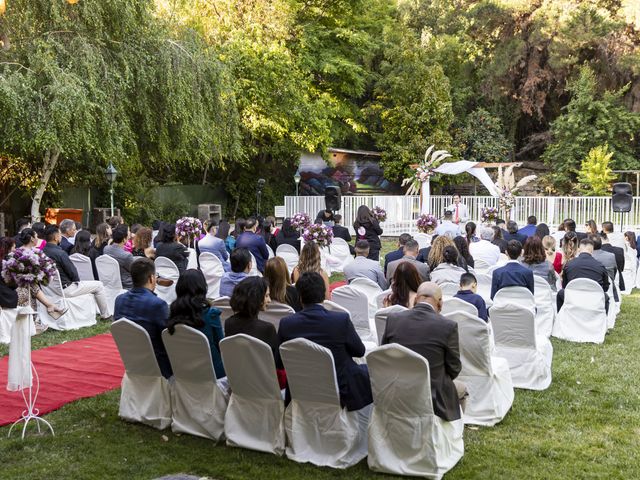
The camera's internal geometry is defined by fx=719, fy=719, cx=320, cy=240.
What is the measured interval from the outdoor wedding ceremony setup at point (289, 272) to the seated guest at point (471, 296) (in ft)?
0.07

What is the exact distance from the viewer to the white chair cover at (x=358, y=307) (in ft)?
26.4

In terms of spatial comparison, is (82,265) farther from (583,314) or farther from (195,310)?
(583,314)

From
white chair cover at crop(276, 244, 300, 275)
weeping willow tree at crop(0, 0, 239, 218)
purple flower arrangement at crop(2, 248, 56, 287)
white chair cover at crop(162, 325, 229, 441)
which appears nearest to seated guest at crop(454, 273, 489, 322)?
white chair cover at crop(162, 325, 229, 441)

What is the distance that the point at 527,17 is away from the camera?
3275 centimetres

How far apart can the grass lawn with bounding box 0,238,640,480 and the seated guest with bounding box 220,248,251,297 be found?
1.49 metres

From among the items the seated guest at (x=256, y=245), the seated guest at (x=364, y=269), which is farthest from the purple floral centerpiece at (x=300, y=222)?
the seated guest at (x=364, y=269)

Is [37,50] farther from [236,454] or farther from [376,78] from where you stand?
[376,78]

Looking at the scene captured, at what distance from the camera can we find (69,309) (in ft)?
33.2

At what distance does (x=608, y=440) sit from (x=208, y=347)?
3113 millimetres

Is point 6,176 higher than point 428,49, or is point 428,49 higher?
point 428,49

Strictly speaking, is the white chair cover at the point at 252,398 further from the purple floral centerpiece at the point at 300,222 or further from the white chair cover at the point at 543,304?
the purple floral centerpiece at the point at 300,222

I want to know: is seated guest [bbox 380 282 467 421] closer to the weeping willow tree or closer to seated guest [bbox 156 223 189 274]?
seated guest [bbox 156 223 189 274]

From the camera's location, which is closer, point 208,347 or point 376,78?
point 208,347

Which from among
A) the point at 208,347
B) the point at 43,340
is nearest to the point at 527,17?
the point at 43,340
